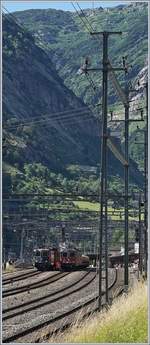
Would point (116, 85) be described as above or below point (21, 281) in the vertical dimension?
above

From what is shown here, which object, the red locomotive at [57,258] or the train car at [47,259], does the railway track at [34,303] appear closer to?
the train car at [47,259]

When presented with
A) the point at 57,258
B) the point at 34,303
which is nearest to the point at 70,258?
the point at 57,258

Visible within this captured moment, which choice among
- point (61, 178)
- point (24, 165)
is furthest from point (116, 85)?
point (61, 178)

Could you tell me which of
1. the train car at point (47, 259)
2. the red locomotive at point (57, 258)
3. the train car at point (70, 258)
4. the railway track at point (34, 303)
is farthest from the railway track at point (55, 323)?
the train car at point (70, 258)

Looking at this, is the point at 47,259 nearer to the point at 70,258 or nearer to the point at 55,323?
the point at 70,258

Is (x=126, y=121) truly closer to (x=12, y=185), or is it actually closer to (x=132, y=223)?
(x=132, y=223)

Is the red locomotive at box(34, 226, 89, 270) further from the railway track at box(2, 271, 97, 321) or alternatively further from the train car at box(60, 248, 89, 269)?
the railway track at box(2, 271, 97, 321)

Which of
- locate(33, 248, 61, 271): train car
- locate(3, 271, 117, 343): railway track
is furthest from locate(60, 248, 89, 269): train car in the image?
locate(3, 271, 117, 343): railway track
